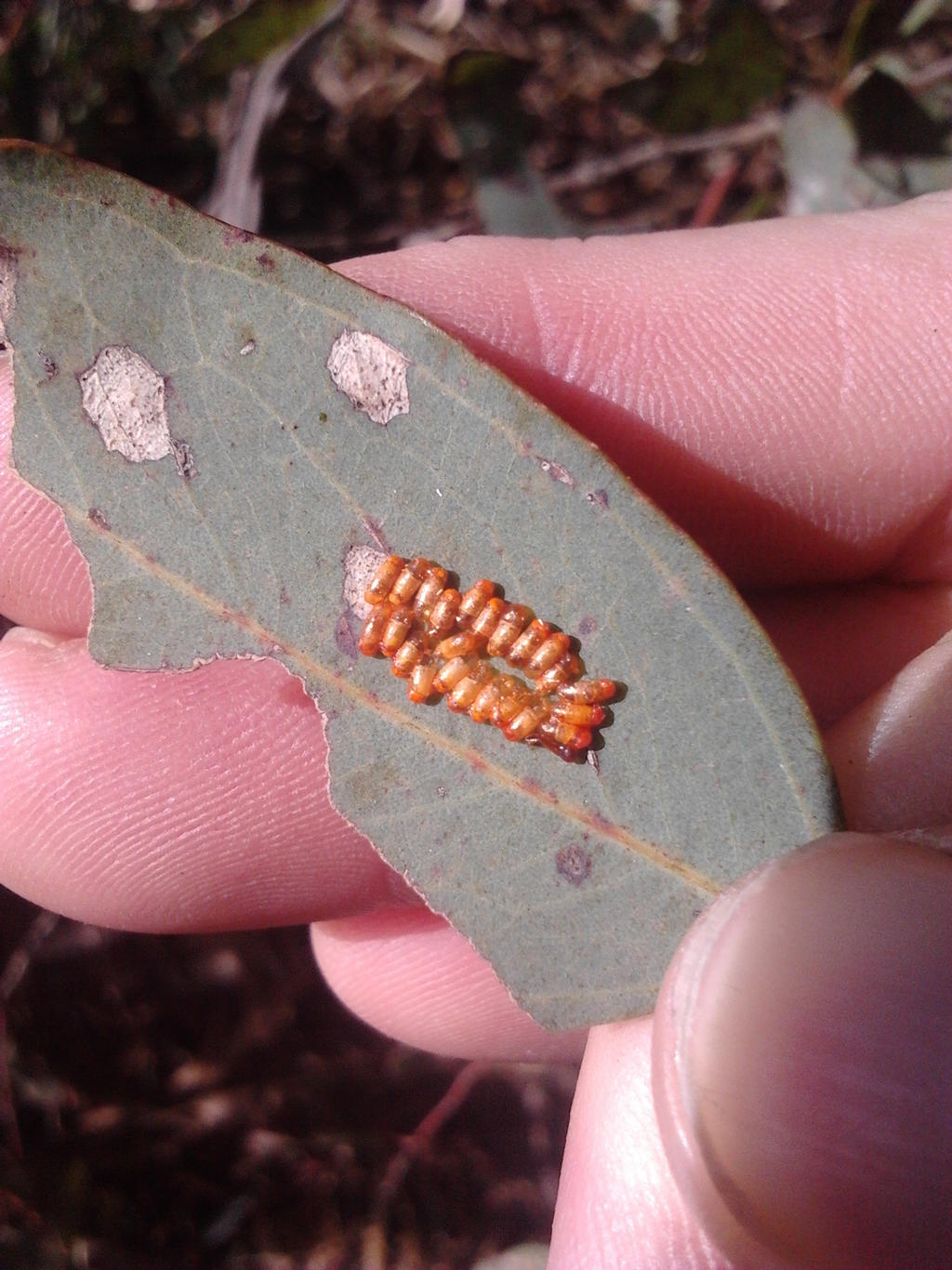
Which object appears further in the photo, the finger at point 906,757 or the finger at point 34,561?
the finger at point 34,561

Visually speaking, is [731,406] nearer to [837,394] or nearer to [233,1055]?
[837,394]

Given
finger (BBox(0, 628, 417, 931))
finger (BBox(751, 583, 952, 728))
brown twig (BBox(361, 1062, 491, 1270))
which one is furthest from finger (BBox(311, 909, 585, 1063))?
finger (BBox(751, 583, 952, 728))

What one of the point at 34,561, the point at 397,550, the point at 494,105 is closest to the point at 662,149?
the point at 494,105

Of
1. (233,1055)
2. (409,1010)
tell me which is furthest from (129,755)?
(233,1055)

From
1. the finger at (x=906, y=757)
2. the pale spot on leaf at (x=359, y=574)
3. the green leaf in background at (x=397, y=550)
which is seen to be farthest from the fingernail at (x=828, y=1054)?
the pale spot on leaf at (x=359, y=574)

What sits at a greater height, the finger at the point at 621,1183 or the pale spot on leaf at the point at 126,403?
the pale spot on leaf at the point at 126,403

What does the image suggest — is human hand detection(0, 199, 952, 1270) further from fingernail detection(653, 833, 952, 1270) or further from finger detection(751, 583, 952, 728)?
fingernail detection(653, 833, 952, 1270)

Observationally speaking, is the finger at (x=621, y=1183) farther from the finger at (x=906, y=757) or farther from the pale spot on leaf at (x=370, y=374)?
the pale spot on leaf at (x=370, y=374)
